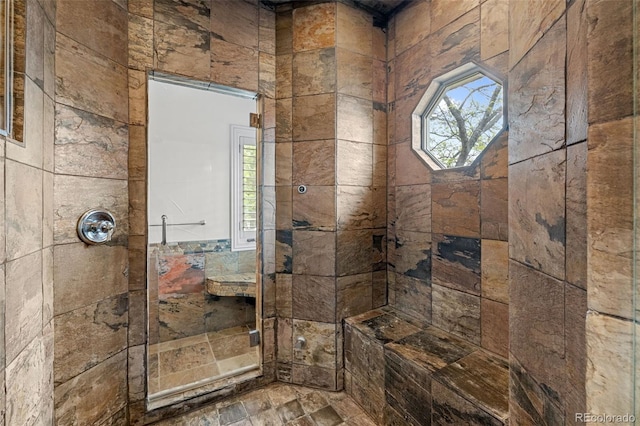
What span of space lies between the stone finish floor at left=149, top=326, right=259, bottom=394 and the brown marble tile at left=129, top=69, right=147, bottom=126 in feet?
5.69

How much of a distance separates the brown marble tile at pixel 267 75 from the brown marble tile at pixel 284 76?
0.09ft

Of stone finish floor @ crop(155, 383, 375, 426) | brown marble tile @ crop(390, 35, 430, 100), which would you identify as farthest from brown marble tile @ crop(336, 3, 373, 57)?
stone finish floor @ crop(155, 383, 375, 426)

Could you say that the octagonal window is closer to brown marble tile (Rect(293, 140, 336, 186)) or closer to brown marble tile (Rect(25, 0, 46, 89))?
brown marble tile (Rect(293, 140, 336, 186))

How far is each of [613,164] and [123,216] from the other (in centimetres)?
199

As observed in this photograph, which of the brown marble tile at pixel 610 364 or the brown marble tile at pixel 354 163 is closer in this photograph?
the brown marble tile at pixel 610 364

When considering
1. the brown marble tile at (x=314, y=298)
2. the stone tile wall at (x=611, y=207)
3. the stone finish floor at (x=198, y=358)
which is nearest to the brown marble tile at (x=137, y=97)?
the brown marble tile at (x=314, y=298)

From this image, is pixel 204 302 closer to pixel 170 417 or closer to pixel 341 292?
pixel 170 417

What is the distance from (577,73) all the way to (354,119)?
1.43m

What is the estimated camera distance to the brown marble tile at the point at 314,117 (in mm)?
1902

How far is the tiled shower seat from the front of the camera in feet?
3.99

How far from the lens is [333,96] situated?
1901 mm

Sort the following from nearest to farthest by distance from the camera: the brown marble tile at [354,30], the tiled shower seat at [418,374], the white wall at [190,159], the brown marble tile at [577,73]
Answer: the brown marble tile at [577,73] → the tiled shower seat at [418,374] → the brown marble tile at [354,30] → the white wall at [190,159]

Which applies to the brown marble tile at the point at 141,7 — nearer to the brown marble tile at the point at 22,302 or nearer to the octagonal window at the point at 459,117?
the brown marble tile at the point at 22,302

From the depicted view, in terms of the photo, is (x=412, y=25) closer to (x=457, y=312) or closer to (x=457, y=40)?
(x=457, y=40)
